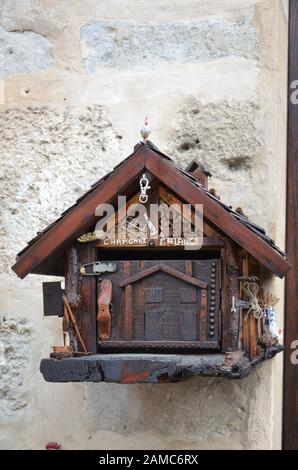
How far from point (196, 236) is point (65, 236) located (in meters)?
0.26

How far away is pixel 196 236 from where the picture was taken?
1632mm

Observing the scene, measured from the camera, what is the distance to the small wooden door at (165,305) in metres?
1.62

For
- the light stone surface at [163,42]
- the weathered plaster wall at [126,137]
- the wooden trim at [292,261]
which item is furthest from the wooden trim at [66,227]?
the wooden trim at [292,261]

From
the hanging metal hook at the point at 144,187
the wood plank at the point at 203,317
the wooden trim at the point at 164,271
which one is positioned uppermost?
the hanging metal hook at the point at 144,187

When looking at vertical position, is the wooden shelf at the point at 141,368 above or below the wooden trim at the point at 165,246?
below

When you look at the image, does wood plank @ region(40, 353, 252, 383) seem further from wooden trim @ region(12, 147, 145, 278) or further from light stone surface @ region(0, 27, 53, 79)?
light stone surface @ region(0, 27, 53, 79)

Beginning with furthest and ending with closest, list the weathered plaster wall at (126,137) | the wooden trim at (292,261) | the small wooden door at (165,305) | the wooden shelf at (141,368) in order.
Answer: the wooden trim at (292,261), the weathered plaster wall at (126,137), the small wooden door at (165,305), the wooden shelf at (141,368)

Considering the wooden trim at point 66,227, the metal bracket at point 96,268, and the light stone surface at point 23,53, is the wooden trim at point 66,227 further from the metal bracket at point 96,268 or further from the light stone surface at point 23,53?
the light stone surface at point 23,53

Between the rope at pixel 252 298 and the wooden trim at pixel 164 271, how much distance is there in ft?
0.29

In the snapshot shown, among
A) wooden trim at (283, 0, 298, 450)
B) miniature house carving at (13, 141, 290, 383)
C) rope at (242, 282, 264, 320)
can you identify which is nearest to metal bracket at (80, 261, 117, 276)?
miniature house carving at (13, 141, 290, 383)

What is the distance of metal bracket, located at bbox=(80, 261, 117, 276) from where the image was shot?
1.66 metres

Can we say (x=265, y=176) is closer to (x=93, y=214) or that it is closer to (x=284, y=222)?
(x=284, y=222)

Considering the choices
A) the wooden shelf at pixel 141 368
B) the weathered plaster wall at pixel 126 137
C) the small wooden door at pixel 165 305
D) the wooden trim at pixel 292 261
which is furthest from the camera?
the wooden trim at pixel 292 261

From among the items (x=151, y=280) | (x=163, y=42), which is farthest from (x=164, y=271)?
(x=163, y=42)
